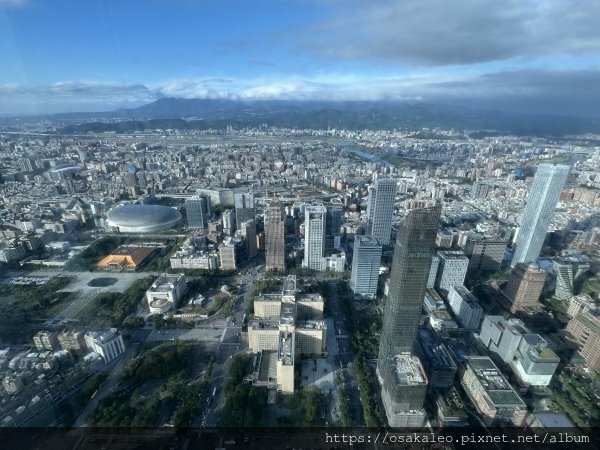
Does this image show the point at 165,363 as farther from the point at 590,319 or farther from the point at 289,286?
the point at 590,319

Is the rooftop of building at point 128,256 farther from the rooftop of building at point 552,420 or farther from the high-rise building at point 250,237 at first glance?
the rooftop of building at point 552,420

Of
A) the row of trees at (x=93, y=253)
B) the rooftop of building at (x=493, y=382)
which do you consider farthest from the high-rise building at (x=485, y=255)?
the row of trees at (x=93, y=253)

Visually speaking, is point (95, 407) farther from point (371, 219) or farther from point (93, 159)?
point (93, 159)

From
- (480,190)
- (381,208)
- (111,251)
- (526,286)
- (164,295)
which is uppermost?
(381,208)

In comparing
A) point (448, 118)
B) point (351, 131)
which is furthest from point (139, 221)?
point (448, 118)

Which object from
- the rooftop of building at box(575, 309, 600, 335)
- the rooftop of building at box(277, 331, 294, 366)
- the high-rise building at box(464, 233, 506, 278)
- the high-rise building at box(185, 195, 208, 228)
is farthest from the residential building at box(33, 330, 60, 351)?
the rooftop of building at box(575, 309, 600, 335)

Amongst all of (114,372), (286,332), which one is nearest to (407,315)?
(286,332)

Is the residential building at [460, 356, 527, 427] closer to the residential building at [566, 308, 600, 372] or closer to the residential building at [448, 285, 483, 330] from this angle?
the residential building at [448, 285, 483, 330]
